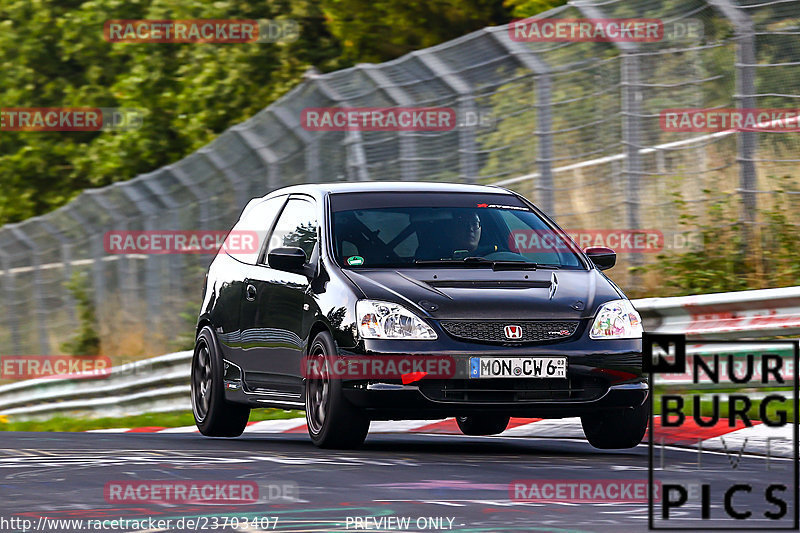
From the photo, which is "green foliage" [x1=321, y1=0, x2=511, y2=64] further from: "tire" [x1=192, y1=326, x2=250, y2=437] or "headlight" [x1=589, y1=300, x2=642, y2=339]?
"headlight" [x1=589, y1=300, x2=642, y2=339]

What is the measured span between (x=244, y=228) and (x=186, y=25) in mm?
18839

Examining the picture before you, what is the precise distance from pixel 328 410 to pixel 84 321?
1507 centimetres

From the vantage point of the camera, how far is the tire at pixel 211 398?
1250 cm

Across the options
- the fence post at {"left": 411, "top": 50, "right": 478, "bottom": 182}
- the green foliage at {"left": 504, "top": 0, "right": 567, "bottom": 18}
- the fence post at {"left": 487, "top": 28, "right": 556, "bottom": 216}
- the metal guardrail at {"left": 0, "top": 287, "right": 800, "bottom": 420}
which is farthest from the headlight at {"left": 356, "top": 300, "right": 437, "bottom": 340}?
the green foliage at {"left": 504, "top": 0, "right": 567, "bottom": 18}

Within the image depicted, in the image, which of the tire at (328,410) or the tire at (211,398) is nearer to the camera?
the tire at (328,410)

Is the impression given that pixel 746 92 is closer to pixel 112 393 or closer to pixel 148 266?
pixel 112 393

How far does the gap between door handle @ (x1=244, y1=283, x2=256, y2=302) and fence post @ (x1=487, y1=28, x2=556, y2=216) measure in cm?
519

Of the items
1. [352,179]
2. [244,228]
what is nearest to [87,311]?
[352,179]

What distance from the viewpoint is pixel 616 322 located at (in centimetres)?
1040

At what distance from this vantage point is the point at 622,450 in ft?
35.1

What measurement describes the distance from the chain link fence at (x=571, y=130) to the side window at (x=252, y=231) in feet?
14.6

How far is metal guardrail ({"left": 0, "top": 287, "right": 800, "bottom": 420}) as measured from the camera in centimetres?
1241

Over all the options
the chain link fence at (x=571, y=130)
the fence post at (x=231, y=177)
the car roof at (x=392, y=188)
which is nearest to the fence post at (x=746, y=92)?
the chain link fence at (x=571, y=130)

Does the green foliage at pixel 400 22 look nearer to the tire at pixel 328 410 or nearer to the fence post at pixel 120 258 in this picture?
the fence post at pixel 120 258
